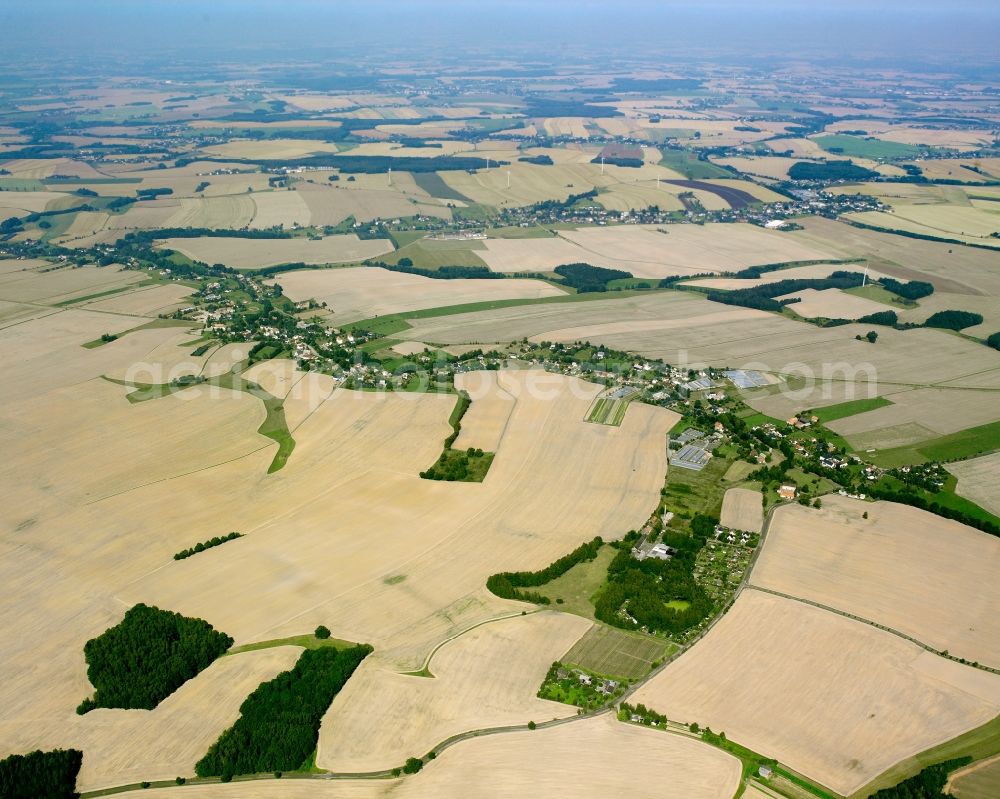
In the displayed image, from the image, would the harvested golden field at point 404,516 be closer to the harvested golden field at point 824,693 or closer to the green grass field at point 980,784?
the harvested golden field at point 824,693

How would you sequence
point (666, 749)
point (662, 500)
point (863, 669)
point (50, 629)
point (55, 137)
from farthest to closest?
point (55, 137), point (662, 500), point (50, 629), point (863, 669), point (666, 749)

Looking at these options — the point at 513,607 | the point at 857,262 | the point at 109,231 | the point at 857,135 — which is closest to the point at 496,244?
the point at 857,262

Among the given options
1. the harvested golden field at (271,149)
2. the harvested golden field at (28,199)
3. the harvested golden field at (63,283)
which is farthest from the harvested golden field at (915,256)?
the harvested golden field at (28,199)

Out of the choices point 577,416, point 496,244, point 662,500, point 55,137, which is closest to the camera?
point 662,500

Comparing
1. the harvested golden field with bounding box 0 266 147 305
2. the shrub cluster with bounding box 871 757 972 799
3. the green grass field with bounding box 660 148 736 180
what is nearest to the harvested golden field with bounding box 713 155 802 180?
the green grass field with bounding box 660 148 736 180

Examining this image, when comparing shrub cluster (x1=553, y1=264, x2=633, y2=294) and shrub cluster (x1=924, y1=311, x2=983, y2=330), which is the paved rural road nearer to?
shrub cluster (x1=924, y1=311, x2=983, y2=330)

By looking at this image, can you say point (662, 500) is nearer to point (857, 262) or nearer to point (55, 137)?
point (857, 262)
